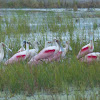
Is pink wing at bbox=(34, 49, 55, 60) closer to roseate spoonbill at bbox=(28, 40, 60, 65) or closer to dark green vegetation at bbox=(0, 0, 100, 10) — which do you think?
roseate spoonbill at bbox=(28, 40, 60, 65)

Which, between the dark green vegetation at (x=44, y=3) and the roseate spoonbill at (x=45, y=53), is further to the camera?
the dark green vegetation at (x=44, y=3)

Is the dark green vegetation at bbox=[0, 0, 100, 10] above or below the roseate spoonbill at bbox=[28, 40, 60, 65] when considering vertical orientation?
above

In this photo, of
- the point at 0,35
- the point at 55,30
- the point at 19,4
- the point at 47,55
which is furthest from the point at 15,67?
the point at 19,4

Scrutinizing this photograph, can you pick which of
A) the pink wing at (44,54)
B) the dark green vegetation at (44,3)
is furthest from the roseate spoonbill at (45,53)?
the dark green vegetation at (44,3)

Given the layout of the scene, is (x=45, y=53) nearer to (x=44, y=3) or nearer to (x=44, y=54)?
(x=44, y=54)

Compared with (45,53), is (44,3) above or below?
above

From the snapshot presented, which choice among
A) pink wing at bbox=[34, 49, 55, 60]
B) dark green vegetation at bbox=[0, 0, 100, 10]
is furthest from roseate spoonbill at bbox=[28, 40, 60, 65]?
dark green vegetation at bbox=[0, 0, 100, 10]

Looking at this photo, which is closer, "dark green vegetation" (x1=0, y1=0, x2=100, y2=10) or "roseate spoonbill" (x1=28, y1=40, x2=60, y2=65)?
"roseate spoonbill" (x1=28, y1=40, x2=60, y2=65)

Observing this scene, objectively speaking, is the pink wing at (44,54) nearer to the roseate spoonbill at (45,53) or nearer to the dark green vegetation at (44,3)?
the roseate spoonbill at (45,53)

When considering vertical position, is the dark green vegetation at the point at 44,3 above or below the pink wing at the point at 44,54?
above

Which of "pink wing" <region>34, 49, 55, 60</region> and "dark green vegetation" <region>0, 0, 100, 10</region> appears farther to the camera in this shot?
"dark green vegetation" <region>0, 0, 100, 10</region>

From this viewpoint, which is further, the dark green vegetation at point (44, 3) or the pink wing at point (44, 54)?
the dark green vegetation at point (44, 3)

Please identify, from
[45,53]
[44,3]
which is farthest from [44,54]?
[44,3]

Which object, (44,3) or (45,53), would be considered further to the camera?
(44,3)
